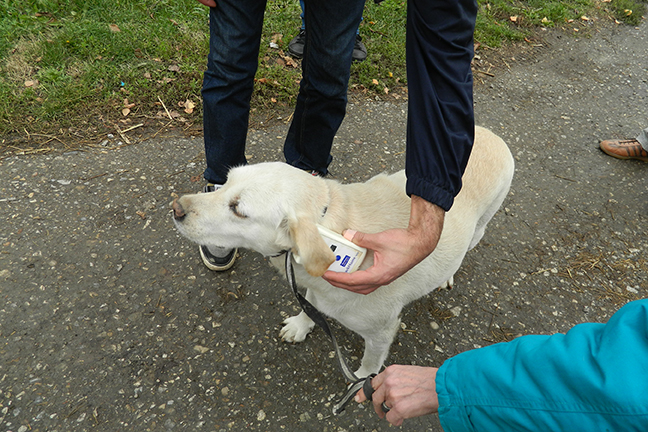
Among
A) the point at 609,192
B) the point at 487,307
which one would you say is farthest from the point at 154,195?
the point at 609,192

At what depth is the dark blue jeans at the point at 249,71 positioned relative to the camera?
236 centimetres

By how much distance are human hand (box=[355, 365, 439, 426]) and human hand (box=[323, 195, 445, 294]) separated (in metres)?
0.42

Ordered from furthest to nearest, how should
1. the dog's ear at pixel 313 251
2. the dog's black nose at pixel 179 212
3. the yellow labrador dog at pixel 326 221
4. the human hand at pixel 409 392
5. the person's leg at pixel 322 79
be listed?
the person's leg at pixel 322 79 < the dog's black nose at pixel 179 212 < the yellow labrador dog at pixel 326 221 < the dog's ear at pixel 313 251 < the human hand at pixel 409 392

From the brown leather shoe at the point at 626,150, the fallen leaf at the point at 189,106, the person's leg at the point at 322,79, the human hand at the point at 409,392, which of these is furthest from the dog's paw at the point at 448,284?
the brown leather shoe at the point at 626,150

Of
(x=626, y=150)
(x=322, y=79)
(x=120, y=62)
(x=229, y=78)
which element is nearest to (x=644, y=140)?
(x=626, y=150)

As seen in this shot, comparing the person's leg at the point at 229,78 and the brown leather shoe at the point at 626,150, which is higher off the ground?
the person's leg at the point at 229,78

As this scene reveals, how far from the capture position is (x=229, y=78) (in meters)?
2.46

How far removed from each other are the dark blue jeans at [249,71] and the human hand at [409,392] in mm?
1923

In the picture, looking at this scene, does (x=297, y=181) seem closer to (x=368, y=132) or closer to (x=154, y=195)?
(x=154, y=195)

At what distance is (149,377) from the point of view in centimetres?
234

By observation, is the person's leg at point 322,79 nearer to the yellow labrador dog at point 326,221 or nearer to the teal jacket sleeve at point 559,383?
the yellow labrador dog at point 326,221

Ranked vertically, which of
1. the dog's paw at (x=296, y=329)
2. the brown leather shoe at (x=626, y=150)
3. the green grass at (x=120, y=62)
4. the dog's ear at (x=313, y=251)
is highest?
the dog's ear at (x=313, y=251)

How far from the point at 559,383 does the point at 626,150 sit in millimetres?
4865

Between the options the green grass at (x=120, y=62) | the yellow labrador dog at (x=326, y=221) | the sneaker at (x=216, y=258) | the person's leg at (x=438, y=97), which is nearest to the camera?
the person's leg at (x=438, y=97)
